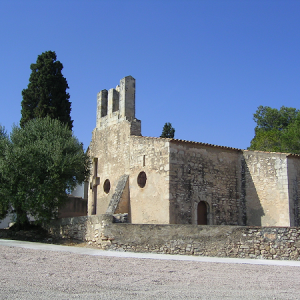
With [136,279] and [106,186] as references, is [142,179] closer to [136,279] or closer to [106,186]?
[106,186]

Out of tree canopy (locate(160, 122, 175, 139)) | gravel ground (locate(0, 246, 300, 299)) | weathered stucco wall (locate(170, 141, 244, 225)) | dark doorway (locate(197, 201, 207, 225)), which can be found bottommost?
gravel ground (locate(0, 246, 300, 299))

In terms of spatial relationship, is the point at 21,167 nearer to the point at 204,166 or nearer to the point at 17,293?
the point at 204,166

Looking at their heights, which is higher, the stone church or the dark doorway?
the stone church

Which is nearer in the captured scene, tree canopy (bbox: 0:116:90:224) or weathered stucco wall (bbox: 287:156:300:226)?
weathered stucco wall (bbox: 287:156:300:226)

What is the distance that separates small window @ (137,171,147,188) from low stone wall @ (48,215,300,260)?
3.84 m

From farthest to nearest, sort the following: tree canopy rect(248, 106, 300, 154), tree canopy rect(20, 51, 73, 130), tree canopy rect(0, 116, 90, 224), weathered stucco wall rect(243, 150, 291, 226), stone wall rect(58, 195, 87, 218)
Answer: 1. tree canopy rect(248, 106, 300, 154)
2. stone wall rect(58, 195, 87, 218)
3. tree canopy rect(20, 51, 73, 130)
4. tree canopy rect(0, 116, 90, 224)
5. weathered stucco wall rect(243, 150, 291, 226)

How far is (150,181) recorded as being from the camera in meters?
20.2

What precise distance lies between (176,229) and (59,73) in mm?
17007

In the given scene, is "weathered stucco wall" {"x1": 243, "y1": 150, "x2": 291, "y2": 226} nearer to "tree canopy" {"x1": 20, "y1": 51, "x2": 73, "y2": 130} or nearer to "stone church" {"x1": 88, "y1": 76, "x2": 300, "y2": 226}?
"stone church" {"x1": 88, "y1": 76, "x2": 300, "y2": 226}

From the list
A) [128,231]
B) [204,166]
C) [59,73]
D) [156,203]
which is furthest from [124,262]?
[59,73]

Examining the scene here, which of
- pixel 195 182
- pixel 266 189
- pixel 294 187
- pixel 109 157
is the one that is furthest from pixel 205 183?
pixel 109 157

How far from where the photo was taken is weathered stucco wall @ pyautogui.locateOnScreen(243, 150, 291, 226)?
19.8 meters

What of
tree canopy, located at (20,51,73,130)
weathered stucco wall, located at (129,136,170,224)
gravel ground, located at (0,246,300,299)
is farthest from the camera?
tree canopy, located at (20,51,73,130)

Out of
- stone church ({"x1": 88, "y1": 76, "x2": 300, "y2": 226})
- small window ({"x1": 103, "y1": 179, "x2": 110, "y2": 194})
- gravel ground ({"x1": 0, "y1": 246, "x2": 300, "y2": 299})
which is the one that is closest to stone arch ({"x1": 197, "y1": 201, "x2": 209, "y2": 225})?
stone church ({"x1": 88, "y1": 76, "x2": 300, "y2": 226})
